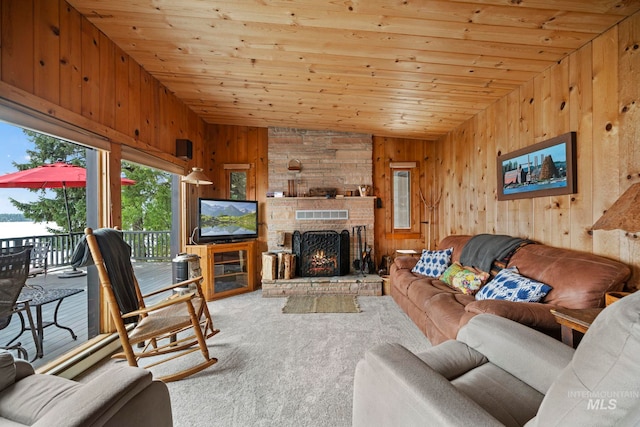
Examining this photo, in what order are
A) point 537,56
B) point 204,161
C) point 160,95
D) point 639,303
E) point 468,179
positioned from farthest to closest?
point 204,161
point 468,179
point 160,95
point 537,56
point 639,303

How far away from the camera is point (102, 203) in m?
2.36

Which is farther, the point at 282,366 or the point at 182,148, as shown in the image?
the point at 182,148

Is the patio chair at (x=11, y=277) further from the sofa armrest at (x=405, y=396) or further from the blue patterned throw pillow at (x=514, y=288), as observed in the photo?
the blue patterned throw pillow at (x=514, y=288)

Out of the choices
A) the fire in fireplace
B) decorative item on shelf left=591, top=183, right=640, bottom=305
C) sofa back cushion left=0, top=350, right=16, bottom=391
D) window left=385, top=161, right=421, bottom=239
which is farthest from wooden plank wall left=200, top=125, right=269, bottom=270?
decorative item on shelf left=591, top=183, right=640, bottom=305

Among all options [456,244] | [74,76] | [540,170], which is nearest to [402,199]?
[456,244]

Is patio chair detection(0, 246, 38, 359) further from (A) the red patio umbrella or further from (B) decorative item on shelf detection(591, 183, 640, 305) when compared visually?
(B) decorative item on shelf detection(591, 183, 640, 305)

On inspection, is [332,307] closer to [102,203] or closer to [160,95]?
[102,203]

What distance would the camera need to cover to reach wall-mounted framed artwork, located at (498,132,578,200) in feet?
7.14

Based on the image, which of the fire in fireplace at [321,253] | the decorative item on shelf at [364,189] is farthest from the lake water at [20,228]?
the decorative item on shelf at [364,189]

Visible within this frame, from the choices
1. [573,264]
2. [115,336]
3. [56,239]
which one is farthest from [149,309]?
[56,239]

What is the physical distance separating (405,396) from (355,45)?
240 centimetres

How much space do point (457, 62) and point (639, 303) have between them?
233cm

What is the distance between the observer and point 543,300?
73.0 inches
